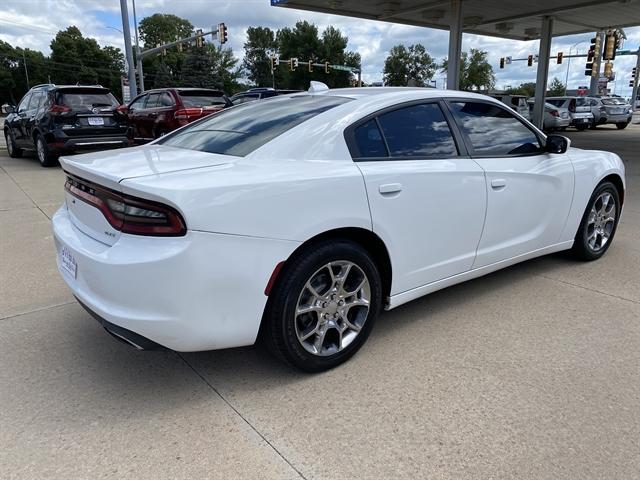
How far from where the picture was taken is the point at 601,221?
4.79m

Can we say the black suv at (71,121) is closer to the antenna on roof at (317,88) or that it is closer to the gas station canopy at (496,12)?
the gas station canopy at (496,12)

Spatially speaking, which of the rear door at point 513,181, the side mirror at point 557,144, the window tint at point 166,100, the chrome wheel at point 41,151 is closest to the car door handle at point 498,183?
the rear door at point 513,181

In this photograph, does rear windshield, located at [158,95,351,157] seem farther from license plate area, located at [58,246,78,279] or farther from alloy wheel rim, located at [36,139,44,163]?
alloy wheel rim, located at [36,139,44,163]

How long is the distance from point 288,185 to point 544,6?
1901 centimetres

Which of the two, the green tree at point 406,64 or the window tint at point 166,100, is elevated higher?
the green tree at point 406,64

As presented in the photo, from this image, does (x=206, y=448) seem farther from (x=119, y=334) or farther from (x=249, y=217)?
(x=249, y=217)

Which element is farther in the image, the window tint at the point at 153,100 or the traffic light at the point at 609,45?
the traffic light at the point at 609,45

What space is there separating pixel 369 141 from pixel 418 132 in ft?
1.45

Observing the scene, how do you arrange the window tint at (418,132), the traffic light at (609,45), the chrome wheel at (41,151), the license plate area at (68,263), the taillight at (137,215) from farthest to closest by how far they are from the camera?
the traffic light at (609,45) → the chrome wheel at (41,151) → the window tint at (418,132) → the license plate area at (68,263) → the taillight at (137,215)

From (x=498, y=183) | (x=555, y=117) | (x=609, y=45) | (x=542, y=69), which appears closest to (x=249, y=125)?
(x=498, y=183)

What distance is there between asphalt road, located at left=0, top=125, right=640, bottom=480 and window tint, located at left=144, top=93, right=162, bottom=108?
9.35 m

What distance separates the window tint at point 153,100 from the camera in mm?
12345

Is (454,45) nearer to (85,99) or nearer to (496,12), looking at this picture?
(496,12)

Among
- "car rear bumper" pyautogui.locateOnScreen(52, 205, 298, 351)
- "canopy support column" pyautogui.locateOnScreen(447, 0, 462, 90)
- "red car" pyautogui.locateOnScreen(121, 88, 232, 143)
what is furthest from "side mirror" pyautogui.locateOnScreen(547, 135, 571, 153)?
"canopy support column" pyautogui.locateOnScreen(447, 0, 462, 90)
